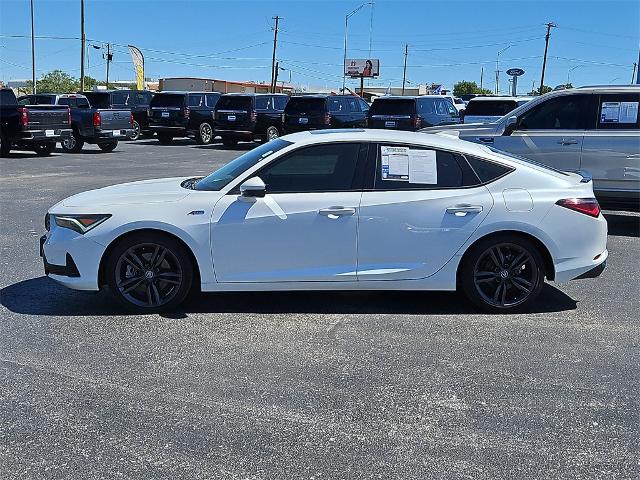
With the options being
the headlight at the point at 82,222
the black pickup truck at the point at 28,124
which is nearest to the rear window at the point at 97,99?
the black pickup truck at the point at 28,124

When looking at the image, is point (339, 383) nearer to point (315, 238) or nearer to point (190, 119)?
point (315, 238)

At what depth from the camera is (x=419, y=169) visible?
5926 mm

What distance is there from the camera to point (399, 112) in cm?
2167

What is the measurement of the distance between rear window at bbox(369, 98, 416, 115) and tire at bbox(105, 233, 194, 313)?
16.8 metres

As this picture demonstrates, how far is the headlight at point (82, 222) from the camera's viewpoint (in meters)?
5.66

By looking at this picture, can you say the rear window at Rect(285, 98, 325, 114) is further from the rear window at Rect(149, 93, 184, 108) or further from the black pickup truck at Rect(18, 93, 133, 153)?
the rear window at Rect(149, 93, 184, 108)

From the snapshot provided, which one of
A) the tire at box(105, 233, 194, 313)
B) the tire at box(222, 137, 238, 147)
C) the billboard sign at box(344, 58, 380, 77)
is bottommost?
the tire at box(105, 233, 194, 313)

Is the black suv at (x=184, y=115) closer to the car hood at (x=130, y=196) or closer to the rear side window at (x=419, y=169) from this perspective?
the car hood at (x=130, y=196)

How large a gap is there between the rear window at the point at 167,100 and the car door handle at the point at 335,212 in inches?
906

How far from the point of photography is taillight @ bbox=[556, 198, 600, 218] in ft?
19.5

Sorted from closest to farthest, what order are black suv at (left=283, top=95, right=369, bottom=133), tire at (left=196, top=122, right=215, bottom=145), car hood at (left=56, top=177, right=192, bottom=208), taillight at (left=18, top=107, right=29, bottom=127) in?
car hood at (left=56, top=177, right=192, bottom=208) → taillight at (left=18, top=107, right=29, bottom=127) → black suv at (left=283, top=95, right=369, bottom=133) → tire at (left=196, top=122, right=215, bottom=145)

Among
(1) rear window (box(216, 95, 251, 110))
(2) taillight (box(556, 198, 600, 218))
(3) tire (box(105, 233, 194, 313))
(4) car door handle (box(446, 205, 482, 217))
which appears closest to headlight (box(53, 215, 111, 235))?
(3) tire (box(105, 233, 194, 313))

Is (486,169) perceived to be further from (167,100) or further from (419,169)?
(167,100)

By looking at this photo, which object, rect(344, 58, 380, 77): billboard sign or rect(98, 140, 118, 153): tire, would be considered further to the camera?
rect(344, 58, 380, 77): billboard sign
